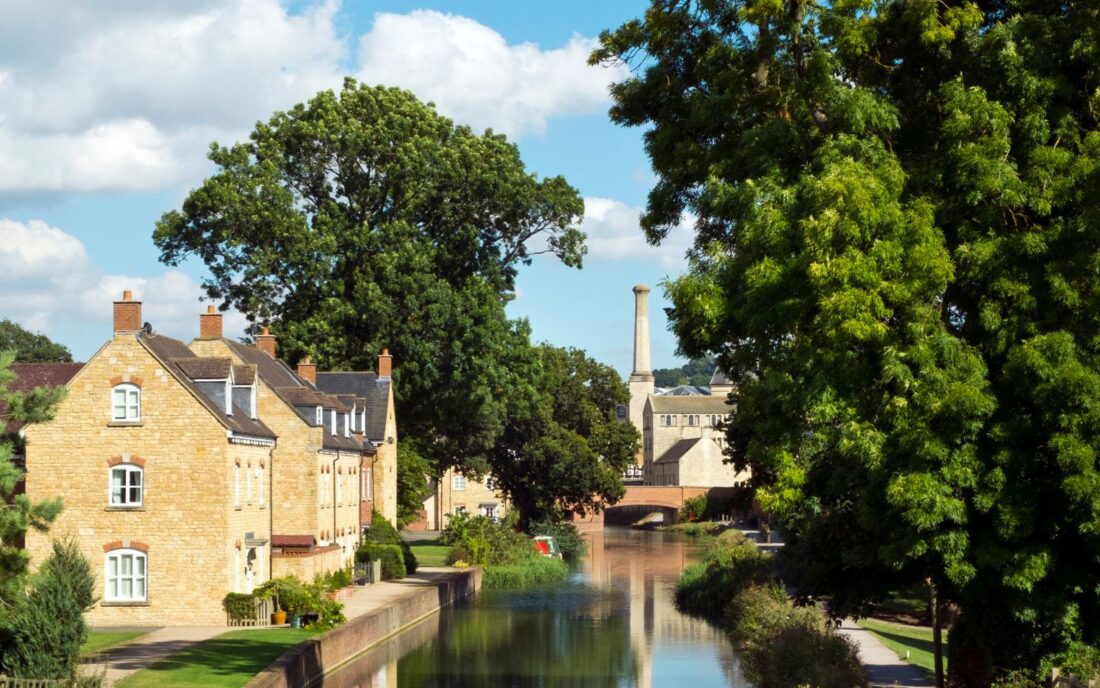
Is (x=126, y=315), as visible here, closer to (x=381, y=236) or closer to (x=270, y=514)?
(x=270, y=514)

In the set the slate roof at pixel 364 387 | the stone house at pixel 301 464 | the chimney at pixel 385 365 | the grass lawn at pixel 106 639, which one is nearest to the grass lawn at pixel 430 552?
the slate roof at pixel 364 387

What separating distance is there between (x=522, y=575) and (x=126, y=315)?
2745 cm

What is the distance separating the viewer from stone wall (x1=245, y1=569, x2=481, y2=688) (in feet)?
95.0

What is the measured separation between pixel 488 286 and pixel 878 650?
26.3 meters

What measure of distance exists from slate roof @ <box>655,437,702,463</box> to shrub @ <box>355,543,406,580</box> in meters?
86.4

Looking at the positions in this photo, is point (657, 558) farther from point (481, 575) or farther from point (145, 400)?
point (145, 400)

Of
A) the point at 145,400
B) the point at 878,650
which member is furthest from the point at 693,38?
the point at 145,400

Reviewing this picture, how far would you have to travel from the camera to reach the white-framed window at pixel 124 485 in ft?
122

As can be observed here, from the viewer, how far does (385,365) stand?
54.8 meters

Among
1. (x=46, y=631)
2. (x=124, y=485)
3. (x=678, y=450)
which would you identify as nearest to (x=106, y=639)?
(x=124, y=485)

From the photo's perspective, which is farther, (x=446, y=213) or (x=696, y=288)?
(x=446, y=213)

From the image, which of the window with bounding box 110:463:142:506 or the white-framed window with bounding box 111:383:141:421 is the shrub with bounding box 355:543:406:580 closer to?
the window with bounding box 110:463:142:506

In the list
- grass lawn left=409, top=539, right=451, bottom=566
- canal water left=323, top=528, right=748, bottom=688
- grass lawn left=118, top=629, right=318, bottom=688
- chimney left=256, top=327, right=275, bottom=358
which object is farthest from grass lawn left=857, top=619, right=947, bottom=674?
grass lawn left=409, top=539, right=451, bottom=566

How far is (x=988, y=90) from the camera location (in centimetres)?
2012
